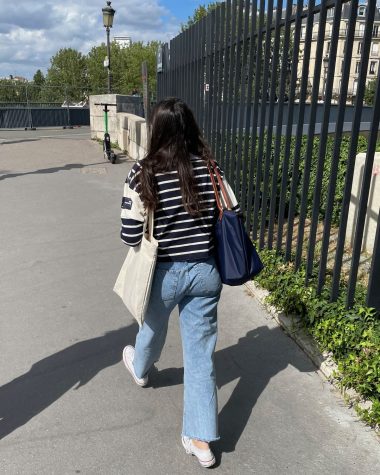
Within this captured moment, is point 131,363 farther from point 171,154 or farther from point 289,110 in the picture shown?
point 289,110

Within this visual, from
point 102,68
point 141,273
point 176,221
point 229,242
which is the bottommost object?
point 141,273

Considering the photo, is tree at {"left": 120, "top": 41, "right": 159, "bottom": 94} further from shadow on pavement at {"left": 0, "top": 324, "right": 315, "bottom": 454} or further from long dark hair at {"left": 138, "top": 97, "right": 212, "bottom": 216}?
long dark hair at {"left": 138, "top": 97, "right": 212, "bottom": 216}

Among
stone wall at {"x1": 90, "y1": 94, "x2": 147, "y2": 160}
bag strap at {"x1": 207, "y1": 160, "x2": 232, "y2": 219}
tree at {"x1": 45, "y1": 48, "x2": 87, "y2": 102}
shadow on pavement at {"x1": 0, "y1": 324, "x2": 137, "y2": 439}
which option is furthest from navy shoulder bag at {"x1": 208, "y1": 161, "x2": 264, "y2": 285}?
tree at {"x1": 45, "y1": 48, "x2": 87, "y2": 102}

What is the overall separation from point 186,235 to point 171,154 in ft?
1.31

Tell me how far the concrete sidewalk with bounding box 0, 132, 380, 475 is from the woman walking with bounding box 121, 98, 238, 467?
0.34 metres

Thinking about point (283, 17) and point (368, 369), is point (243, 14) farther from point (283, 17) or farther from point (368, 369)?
point (368, 369)

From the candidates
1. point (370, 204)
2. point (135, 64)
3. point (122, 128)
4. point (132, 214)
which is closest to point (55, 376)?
point (132, 214)

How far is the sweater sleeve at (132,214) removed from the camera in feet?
7.27

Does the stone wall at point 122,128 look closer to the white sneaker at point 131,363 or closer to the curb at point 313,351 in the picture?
the curb at point 313,351

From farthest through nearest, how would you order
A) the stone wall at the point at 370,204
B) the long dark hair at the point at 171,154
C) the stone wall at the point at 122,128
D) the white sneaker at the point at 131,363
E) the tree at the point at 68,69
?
the tree at the point at 68,69 < the stone wall at the point at 122,128 < the stone wall at the point at 370,204 < the white sneaker at the point at 131,363 < the long dark hair at the point at 171,154

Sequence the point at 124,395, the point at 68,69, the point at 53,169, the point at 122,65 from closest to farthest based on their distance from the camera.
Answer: the point at 124,395
the point at 53,169
the point at 122,65
the point at 68,69

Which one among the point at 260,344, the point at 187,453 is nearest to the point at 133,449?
the point at 187,453

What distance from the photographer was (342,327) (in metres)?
3.09

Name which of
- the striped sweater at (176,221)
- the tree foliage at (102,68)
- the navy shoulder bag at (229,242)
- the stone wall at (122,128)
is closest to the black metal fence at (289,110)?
the navy shoulder bag at (229,242)
